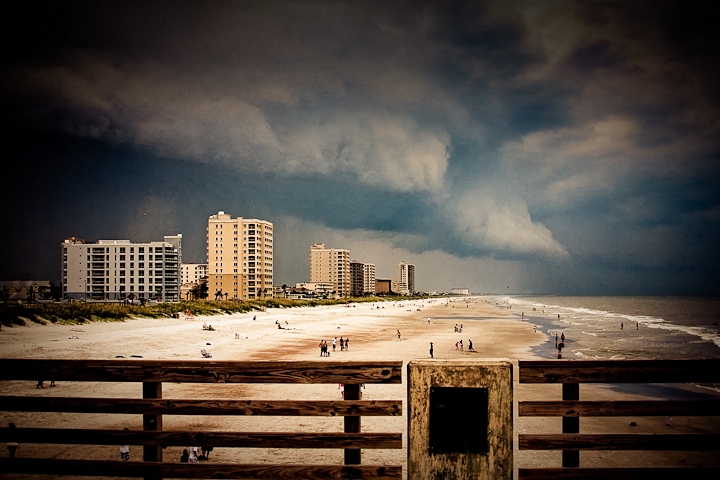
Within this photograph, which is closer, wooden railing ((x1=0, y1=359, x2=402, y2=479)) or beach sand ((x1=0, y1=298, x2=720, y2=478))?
wooden railing ((x1=0, y1=359, x2=402, y2=479))

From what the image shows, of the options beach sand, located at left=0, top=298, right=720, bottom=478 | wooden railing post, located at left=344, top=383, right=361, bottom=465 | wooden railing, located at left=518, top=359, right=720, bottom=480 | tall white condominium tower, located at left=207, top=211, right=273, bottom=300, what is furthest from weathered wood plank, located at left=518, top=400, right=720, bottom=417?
tall white condominium tower, located at left=207, top=211, right=273, bottom=300

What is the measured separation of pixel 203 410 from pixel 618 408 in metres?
3.57

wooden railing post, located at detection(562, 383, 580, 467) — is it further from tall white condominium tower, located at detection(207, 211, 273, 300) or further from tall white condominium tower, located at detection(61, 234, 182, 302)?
tall white condominium tower, located at detection(61, 234, 182, 302)

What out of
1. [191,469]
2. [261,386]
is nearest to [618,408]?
[191,469]

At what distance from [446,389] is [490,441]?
524 mm

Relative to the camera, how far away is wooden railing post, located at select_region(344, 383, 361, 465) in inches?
154

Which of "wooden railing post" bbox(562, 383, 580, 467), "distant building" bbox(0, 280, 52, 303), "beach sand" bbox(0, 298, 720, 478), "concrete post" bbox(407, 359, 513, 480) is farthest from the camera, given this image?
"distant building" bbox(0, 280, 52, 303)

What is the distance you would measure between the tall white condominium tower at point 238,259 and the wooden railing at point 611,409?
15144 cm

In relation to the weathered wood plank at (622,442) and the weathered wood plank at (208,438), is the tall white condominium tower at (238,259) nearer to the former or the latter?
the weathered wood plank at (208,438)

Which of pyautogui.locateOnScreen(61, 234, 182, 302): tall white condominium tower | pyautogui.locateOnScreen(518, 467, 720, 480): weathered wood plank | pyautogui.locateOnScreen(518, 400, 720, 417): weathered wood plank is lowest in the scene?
pyautogui.locateOnScreen(61, 234, 182, 302): tall white condominium tower

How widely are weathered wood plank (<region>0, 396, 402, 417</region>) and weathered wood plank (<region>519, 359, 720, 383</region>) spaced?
1218 millimetres

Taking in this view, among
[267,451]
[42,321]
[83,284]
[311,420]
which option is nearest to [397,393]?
[311,420]

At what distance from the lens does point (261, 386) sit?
2625cm

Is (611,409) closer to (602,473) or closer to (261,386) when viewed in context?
(602,473)
